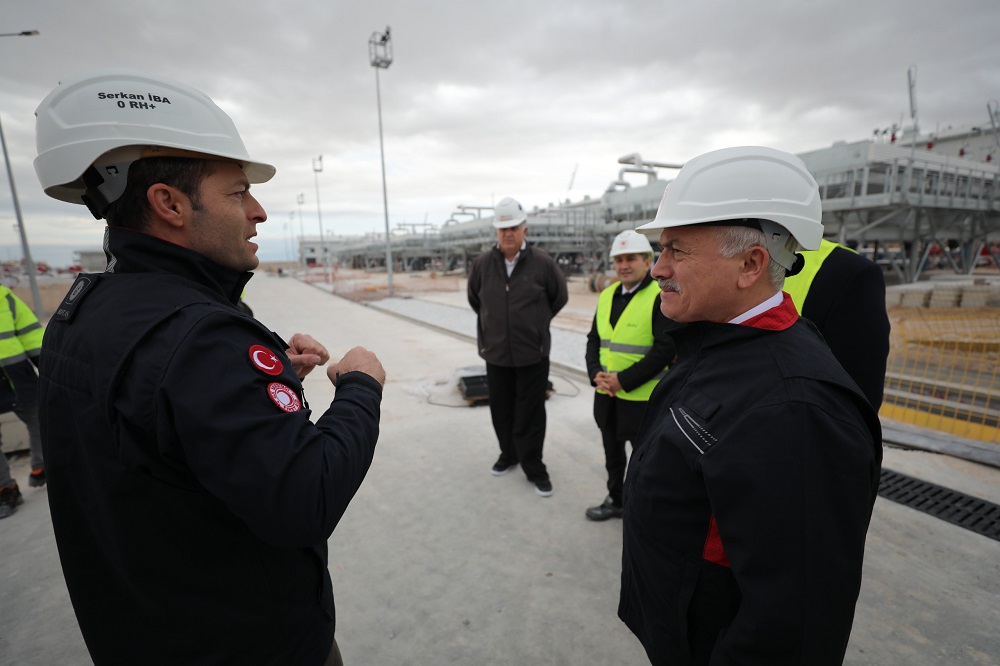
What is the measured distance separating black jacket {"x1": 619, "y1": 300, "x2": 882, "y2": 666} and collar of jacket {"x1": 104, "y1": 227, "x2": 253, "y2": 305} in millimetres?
1352

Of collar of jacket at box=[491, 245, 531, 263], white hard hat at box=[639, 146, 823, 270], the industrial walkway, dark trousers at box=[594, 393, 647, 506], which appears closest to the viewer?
white hard hat at box=[639, 146, 823, 270]

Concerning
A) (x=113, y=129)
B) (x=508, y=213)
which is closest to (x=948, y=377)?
(x=508, y=213)

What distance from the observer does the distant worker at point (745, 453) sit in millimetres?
1068

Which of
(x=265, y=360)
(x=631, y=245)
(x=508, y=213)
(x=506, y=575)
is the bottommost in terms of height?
(x=506, y=575)

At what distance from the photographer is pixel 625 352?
3152 millimetres

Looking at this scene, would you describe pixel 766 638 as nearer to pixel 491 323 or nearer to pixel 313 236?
pixel 491 323

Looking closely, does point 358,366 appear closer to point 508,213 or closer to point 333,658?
point 333,658

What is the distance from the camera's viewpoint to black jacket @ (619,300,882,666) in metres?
1.06

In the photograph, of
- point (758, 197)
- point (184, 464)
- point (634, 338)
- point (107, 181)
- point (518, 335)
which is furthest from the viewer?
point (518, 335)

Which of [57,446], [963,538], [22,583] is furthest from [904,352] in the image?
[22,583]

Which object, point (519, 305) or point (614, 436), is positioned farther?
point (519, 305)

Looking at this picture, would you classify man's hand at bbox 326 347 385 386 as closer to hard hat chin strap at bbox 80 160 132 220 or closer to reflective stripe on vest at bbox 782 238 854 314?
hard hat chin strap at bbox 80 160 132 220

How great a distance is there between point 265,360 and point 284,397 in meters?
0.10

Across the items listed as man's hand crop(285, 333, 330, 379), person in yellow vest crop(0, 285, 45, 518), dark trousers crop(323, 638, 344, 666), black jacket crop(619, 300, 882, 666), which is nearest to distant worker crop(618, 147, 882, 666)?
black jacket crop(619, 300, 882, 666)
